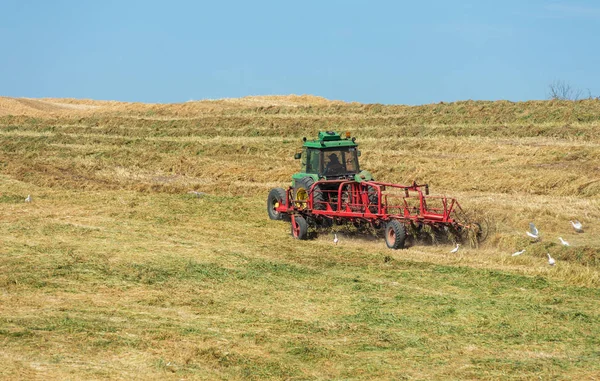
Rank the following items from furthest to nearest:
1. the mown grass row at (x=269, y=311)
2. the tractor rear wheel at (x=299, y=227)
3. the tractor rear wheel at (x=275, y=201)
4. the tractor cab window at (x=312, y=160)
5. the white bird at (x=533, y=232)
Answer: the tractor rear wheel at (x=275, y=201)
the tractor cab window at (x=312, y=160)
the tractor rear wheel at (x=299, y=227)
the white bird at (x=533, y=232)
the mown grass row at (x=269, y=311)

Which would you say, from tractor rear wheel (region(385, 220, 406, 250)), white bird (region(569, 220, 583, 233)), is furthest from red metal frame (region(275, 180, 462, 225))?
white bird (region(569, 220, 583, 233))

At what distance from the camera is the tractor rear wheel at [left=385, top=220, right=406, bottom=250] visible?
50.7ft

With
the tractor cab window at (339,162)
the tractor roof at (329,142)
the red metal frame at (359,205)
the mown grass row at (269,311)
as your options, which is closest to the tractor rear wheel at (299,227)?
the red metal frame at (359,205)

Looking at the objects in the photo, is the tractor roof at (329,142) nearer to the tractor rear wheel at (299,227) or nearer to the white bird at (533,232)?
the tractor rear wheel at (299,227)

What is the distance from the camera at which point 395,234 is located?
611 inches

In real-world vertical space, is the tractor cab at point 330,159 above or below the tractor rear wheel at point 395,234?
above

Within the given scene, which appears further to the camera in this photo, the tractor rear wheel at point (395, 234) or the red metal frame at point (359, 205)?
the red metal frame at point (359, 205)

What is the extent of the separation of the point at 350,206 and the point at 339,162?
5.04 feet

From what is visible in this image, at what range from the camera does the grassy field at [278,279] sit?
347 inches

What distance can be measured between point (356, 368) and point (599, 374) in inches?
91.2

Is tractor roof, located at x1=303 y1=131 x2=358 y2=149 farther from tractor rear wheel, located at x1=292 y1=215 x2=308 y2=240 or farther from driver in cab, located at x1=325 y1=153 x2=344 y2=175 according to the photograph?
tractor rear wheel, located at x1=292 y1=215 x2=308 y2=240

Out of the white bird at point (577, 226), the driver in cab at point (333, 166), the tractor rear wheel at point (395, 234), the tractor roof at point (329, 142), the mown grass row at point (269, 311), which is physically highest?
the tractor roof at point (329, 142)

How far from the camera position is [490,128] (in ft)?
110

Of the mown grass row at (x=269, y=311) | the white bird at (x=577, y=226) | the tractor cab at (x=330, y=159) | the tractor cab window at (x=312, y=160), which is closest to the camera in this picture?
the mown grass row at (x=269, y=311)
